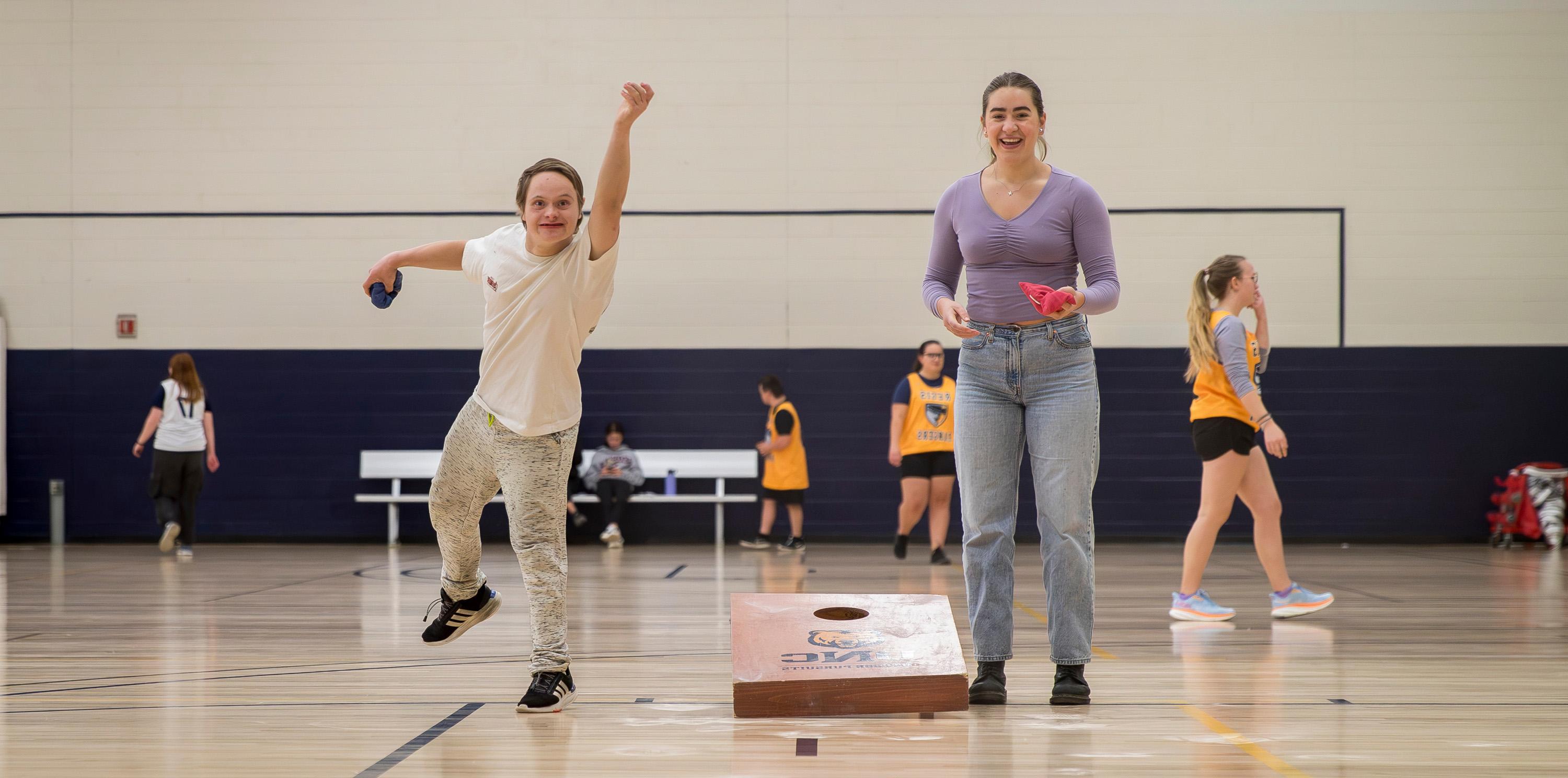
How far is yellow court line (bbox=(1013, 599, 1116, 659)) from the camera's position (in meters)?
4.20

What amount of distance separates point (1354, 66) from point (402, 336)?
9017 mm

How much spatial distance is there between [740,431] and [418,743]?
816 cm

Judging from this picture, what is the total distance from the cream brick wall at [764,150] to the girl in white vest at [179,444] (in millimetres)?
1593

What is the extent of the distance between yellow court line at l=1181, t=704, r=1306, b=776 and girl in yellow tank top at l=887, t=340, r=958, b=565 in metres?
5.06

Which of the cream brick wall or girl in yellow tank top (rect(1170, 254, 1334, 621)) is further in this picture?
the cream brick wall

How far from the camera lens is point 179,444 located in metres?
9.34

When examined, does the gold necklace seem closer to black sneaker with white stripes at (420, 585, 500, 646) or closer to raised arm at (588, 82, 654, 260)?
raised arm at (588, 82, 654, 260)

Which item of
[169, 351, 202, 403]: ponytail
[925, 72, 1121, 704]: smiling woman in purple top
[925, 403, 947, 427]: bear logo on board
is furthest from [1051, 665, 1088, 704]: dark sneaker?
[169, 351, 202, 403]: ponytail

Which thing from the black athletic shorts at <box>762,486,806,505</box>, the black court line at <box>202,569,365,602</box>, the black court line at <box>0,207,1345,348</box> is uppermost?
the black court line at <box>0,207,1345,348</box>

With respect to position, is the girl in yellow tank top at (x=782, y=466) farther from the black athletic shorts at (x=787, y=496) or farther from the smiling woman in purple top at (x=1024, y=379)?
the smiling woman in purple top at (x=1024, y=379)

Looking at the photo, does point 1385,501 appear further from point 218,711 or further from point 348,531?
point 218,711

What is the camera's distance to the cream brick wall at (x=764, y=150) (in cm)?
1062

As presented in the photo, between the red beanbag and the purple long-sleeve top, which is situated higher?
the purple long-sleeve top

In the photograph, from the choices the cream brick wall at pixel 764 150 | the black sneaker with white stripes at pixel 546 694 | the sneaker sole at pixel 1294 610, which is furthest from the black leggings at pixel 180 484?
the sneaker sole at pixel 1294 610
